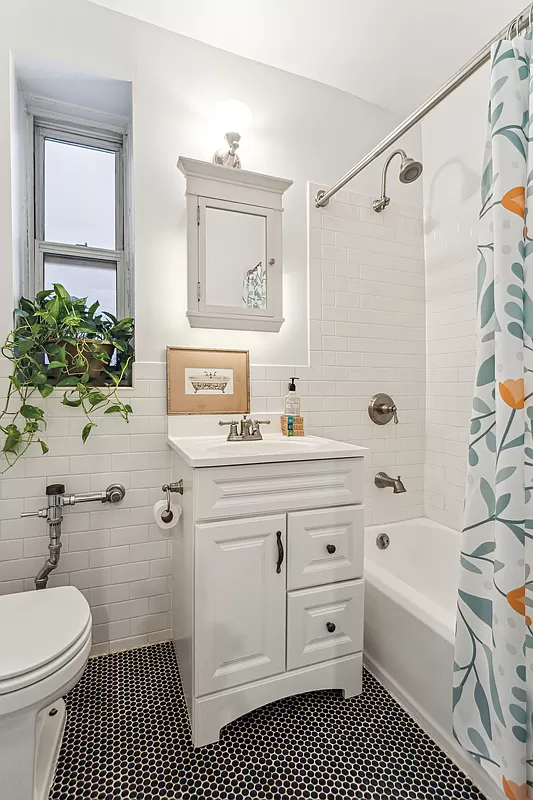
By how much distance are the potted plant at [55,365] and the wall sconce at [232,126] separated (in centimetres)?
84

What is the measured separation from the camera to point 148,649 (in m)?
1.71

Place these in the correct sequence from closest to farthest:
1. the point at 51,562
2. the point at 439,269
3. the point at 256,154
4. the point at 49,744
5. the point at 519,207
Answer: the point at 519,207 → the point at 49,744 → the point at 51,562 → the point at 256,154 → the point at 439,269

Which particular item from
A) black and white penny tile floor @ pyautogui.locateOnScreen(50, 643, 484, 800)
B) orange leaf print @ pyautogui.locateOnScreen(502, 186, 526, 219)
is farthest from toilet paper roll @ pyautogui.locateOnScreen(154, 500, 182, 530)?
orange leaf print @ pyautogui.locateOnScreen(502, 186, 526, 219)

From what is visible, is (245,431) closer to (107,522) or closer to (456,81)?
(107,522)

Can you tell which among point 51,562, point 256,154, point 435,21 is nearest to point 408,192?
point 435,21

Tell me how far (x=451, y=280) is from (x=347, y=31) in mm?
1221

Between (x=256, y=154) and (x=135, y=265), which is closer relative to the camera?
(x=135, y=265)

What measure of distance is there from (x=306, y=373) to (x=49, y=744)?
165 cm

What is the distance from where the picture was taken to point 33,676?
0.96m

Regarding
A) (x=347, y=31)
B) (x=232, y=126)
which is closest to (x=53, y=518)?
(x=232, y=126)

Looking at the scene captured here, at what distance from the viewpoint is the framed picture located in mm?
1744

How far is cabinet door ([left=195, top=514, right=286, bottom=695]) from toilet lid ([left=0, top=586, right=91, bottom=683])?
1.17 ft

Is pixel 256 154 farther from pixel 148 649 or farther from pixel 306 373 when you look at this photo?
pixel 148 649

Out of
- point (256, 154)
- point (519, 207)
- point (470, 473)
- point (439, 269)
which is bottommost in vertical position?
point (470, 473)
